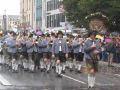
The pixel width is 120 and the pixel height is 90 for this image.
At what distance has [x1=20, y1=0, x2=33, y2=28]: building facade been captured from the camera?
7797 cm

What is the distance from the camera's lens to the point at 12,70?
56.7 ft

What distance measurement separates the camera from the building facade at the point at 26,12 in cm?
7797

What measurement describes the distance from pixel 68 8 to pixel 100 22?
8.68 m

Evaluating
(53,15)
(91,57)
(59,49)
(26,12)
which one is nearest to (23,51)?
(59,49)

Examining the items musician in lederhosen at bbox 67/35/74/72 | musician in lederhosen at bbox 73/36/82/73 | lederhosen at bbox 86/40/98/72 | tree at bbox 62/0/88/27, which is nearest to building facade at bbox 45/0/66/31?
tree at bbox 62/0/88/27

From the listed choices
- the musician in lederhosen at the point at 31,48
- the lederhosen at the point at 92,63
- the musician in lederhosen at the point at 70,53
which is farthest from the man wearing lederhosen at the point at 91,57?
the musician in lederhosen at the point at 70,53

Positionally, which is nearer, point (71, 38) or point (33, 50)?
point (33, 50)

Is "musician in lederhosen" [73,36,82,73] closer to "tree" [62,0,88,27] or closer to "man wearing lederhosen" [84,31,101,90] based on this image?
"man wearing lederhosen" [84,31,101,90]

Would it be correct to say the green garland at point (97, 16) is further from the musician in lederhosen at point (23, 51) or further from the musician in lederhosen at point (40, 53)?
the musician in lederhosen at point (23, 51)

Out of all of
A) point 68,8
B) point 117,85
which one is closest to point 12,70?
point 117,85

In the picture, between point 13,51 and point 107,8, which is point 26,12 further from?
point 13,51

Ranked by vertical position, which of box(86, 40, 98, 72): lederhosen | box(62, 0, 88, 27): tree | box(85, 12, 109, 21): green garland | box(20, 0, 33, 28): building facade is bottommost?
box(86, 40, 98, 72): lederhosen

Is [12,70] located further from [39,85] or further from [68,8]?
[68,8]

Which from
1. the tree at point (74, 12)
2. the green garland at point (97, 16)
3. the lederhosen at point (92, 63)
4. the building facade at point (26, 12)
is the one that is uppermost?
the building facade at point (26, 12)
